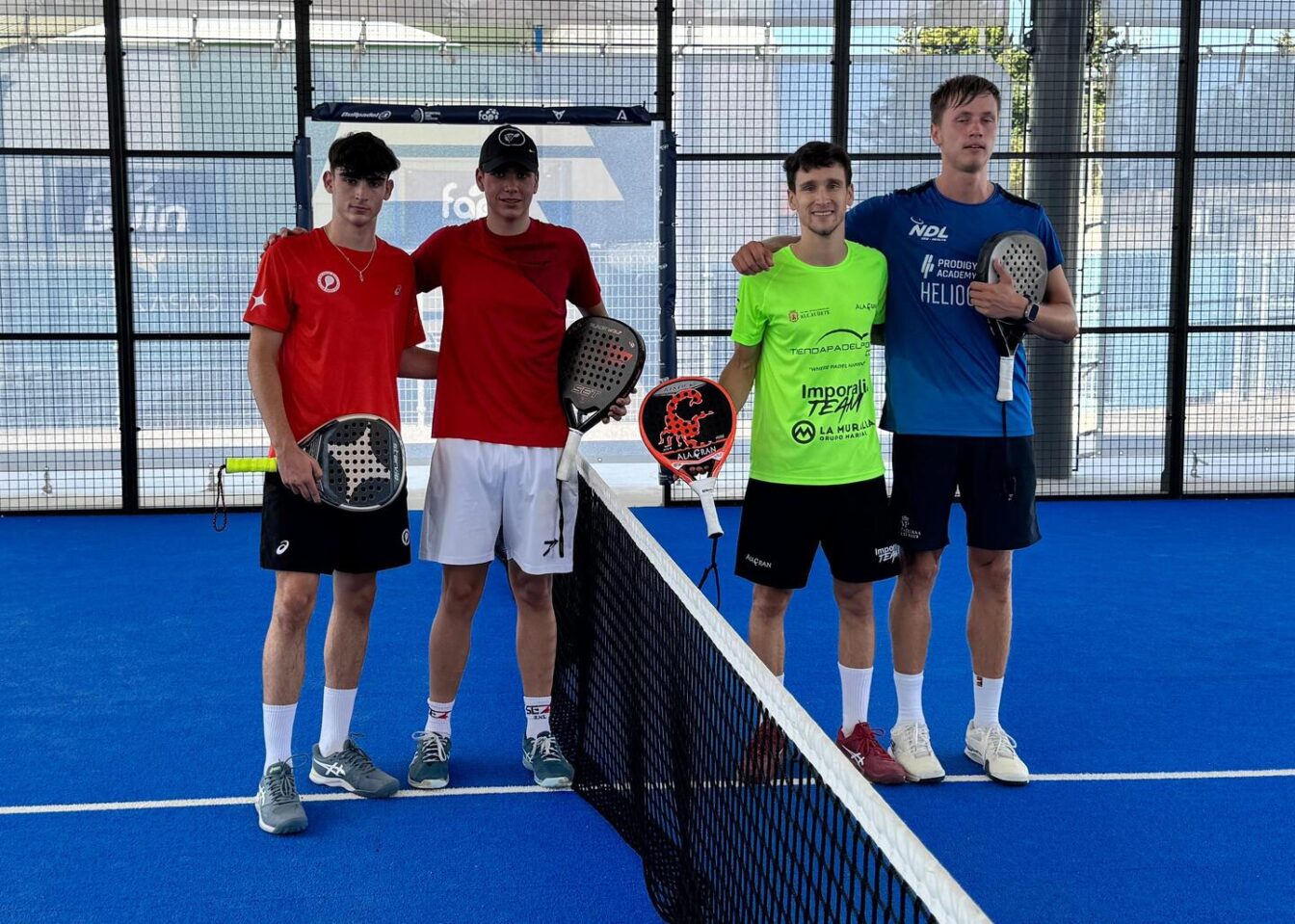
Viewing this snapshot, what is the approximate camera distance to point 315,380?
2977mm

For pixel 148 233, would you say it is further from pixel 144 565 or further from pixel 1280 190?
pixel 1280 190

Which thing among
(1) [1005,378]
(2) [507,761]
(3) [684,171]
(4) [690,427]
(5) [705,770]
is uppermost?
(3) [684,171]

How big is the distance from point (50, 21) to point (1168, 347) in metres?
6.74

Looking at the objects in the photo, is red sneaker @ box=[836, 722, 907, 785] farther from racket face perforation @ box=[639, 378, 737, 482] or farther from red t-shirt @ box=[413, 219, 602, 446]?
red t-shirt @ box=[413, 219, 602, 446]

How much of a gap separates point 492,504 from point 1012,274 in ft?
4.62

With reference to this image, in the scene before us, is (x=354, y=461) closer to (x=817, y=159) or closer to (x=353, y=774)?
(x=353, y=774)

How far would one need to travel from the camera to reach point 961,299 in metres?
3.22

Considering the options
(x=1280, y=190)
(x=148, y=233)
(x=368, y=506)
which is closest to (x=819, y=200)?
(x=368, y=506)

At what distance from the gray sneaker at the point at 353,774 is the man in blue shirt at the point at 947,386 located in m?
1.32

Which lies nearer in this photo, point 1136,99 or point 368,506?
point 368,506

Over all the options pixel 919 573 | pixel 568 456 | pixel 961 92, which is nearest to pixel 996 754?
pixel 919 573

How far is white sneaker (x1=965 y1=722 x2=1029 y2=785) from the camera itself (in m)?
3.24

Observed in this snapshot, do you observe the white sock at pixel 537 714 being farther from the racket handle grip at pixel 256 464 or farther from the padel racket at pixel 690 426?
the racket handle grip at pixel 256 464

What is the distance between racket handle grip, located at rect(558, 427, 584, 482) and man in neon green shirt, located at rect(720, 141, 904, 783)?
398 mm
